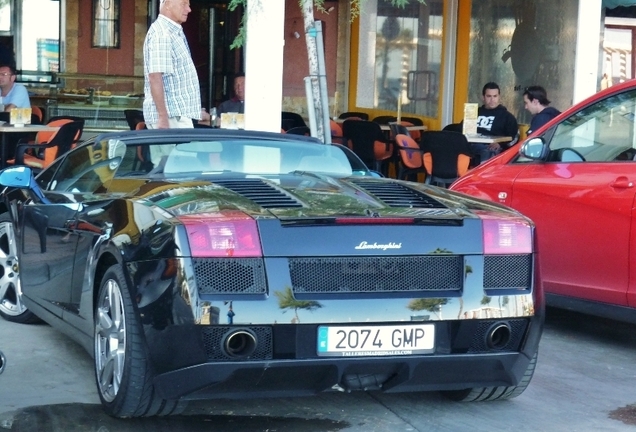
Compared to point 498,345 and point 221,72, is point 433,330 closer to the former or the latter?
point 498,345

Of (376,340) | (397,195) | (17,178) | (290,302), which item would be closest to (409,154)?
(17,178)

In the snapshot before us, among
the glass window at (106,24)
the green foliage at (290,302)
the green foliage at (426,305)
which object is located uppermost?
the glass window at (106,24)

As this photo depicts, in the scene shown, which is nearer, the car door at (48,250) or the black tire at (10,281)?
the car door at (48,250)

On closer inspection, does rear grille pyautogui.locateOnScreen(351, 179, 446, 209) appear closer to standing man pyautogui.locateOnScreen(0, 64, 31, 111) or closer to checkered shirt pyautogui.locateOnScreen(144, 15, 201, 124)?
checkered shirt pyautogui.locateOnScreen(144, 15, 201, 124)

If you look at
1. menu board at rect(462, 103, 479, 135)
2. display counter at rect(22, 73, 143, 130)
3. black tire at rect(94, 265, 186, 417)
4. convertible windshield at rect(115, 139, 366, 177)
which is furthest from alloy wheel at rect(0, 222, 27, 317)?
display counter at rect(22, 73, 143, 130)

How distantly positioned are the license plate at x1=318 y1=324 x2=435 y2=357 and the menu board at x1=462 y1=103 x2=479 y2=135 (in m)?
7.57

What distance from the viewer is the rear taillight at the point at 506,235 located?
4.56m

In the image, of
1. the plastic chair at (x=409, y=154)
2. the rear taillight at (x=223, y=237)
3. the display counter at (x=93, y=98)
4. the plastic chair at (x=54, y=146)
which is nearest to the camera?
the rear taillight at (x=223, y=237)

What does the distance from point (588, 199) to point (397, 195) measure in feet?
6.40

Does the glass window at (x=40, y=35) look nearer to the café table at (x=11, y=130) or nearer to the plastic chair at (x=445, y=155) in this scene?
the café table at (x=11, y=130)

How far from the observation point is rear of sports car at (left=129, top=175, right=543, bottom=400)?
4.20m

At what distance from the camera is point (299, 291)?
13.9ft

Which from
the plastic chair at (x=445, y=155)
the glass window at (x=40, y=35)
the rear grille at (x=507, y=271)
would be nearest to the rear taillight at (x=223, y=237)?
the rear grille at (x=507, y=271)

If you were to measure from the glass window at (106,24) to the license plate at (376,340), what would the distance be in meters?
13.8
